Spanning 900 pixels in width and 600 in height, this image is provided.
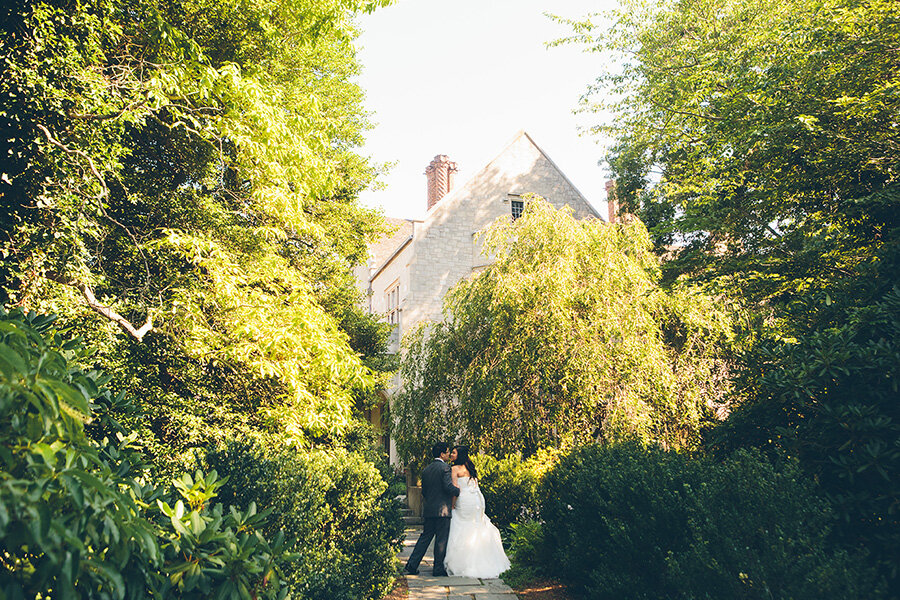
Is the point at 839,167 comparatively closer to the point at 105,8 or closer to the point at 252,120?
the point at 252,120

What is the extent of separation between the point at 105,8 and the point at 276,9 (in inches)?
138

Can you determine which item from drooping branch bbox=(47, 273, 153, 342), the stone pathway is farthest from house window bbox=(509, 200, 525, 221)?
the stone pathway

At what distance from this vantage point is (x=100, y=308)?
8898mm

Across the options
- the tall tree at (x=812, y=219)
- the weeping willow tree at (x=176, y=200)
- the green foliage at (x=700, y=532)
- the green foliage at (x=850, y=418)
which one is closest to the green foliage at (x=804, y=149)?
the tall tree at (x=812, y=219)

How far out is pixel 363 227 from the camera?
16.3 metres

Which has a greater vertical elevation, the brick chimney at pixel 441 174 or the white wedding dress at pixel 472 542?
the brick chimney at pixel 441 174

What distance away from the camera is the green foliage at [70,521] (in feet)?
5.35

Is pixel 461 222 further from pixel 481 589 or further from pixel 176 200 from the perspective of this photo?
pixel 481 589

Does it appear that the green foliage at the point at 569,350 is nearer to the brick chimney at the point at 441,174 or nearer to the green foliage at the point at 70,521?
the green foliage at the point at 70,521

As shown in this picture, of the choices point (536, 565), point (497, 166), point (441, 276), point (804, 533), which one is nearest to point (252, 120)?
point (536, 565)

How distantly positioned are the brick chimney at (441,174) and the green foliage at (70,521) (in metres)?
23.5

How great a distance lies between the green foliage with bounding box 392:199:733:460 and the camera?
1177 centimetres

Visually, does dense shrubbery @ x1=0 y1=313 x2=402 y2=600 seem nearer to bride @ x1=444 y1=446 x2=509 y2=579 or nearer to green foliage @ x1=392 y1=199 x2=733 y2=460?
bride @ x1=444 y1=446 x2=509 y2=579

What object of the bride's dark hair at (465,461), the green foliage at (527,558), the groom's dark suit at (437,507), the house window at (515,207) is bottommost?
the green foliage at (527,558)
